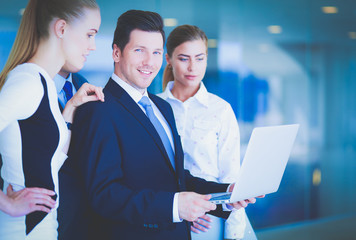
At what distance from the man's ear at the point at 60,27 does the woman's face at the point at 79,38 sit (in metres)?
0.01

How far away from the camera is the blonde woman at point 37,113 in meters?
1.27

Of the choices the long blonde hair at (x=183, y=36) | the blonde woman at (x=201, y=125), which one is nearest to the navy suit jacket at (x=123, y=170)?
the blonde woman at (x=201, y=125)

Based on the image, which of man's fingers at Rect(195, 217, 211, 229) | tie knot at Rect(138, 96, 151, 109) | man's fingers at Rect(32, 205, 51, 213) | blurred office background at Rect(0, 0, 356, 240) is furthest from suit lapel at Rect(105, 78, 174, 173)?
blurred office background at Rect(0, 0, 356, 240)

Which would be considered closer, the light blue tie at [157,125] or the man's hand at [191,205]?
the man's hand at [191,205]

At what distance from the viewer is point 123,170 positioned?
145 centimetres

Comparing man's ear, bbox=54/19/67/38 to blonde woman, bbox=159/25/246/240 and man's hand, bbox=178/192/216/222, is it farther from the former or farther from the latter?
blonde woman, bbox=159/25/246/240

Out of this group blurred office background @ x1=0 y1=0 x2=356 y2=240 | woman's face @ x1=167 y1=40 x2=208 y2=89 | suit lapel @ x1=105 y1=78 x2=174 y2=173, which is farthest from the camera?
blurred office background @ x1=0 y1=0 x2=356 y2=240

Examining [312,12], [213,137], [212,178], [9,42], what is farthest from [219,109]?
[312,12]

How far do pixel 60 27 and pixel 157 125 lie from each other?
1.83 ft

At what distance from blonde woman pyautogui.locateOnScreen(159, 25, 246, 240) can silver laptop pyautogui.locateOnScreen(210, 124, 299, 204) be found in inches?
23.7

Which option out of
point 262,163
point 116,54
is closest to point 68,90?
point 116,54

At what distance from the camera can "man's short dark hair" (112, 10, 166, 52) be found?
1.57m

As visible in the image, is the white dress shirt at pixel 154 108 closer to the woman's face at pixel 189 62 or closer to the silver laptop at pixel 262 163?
the silver laptop at pixel 262 163

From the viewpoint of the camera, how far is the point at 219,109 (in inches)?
90.7
